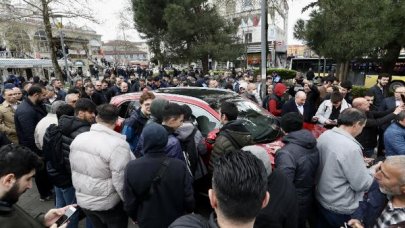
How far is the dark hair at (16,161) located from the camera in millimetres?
1833

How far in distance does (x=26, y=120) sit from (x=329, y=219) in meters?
4.64

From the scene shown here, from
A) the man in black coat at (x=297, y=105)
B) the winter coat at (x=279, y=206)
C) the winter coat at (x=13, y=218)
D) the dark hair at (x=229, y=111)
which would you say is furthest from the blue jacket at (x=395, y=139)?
the winter coat at (x=13, y=218)

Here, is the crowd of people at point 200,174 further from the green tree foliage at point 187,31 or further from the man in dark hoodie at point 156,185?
the green tree foliage at point 187,31

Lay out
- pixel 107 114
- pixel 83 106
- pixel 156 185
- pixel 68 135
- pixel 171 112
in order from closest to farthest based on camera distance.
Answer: pixel 156 185
pixel 107 114
pixel 171 112
pixel 68 135
pixel 83 106

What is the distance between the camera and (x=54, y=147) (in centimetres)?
341

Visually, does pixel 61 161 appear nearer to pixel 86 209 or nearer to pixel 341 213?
pixel 86 209

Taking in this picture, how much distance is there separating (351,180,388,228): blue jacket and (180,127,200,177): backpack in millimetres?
1764

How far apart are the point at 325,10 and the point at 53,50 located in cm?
1375

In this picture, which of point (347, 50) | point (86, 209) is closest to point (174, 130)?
point (86, 209)

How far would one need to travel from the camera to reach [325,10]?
11.2m

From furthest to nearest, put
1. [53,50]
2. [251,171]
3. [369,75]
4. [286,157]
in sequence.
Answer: [369,75]
[53,50]
[286,157]
[251,171]

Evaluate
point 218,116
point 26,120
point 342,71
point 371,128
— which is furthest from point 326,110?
point 342,71

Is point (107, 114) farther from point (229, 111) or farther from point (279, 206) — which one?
point (279, 206)

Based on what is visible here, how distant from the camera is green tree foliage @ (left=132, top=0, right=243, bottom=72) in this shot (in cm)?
1955
